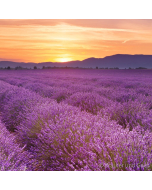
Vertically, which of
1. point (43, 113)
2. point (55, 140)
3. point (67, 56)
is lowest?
point (55, 140)

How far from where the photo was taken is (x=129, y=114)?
305cm

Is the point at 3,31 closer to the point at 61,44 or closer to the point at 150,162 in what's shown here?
the point at 61,44

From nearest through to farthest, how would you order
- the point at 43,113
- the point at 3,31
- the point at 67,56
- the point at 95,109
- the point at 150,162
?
1. the point at 150,162
2. the point at 43,113
3. the point at 95,109
4. the point at 3,31
5. the point at 67,56

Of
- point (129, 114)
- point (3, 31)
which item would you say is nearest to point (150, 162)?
point (129, 114)

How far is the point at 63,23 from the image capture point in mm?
3680

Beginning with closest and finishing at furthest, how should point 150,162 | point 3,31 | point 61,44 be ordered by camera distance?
point 150,162, point 3,31, point 61,44

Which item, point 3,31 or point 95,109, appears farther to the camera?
point 3,31

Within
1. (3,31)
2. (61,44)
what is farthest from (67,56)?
(3,31)

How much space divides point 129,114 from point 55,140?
138 centimetres

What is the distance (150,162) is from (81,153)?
1.97ft

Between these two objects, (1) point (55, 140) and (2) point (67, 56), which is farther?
(2) point (67, 56)
